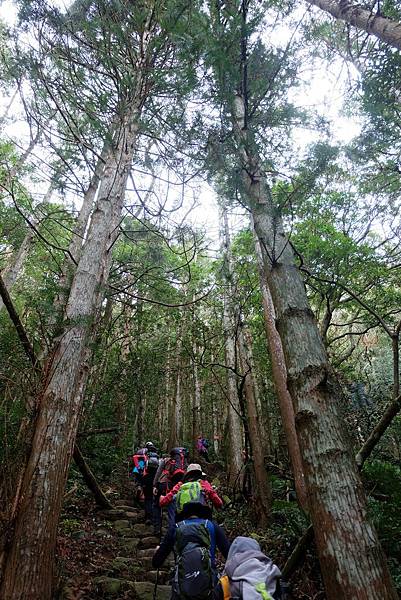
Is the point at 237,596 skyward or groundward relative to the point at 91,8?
groundward

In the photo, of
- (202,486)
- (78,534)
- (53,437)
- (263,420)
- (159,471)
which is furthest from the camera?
(263,420)

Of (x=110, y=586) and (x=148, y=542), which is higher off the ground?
(x=148, y=542)

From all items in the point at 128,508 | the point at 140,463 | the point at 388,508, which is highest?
the point at 140,463

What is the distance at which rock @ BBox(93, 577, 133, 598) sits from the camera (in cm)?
434

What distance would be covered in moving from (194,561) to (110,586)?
2.07 metres

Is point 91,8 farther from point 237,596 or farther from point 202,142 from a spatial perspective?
point 237,596

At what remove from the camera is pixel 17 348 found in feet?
18.3

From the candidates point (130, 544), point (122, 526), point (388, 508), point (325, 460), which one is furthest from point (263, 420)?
point (325, 460)

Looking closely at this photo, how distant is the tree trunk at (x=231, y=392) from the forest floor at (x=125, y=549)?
4.07 feet

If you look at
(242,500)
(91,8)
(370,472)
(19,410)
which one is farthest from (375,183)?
(19,410)

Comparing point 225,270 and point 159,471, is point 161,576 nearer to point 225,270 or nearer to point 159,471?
point 159,471

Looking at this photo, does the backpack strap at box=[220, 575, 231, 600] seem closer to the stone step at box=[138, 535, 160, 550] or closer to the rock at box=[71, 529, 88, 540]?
the rock at box=[71, 529, 88, 540]

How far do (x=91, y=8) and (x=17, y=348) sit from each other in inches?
262

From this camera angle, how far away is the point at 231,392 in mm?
11250
